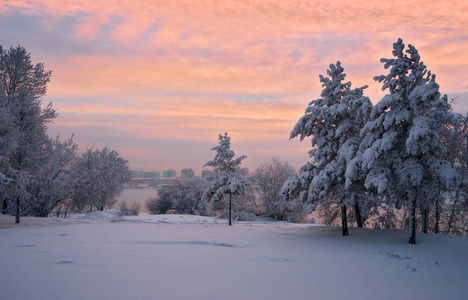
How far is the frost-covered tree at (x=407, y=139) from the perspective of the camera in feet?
41.5

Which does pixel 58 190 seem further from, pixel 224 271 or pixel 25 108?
pixel 224 271

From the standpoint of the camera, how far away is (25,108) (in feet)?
77.8

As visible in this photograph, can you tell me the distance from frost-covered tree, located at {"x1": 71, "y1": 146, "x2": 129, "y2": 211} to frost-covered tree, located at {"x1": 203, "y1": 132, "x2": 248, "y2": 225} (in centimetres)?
2016

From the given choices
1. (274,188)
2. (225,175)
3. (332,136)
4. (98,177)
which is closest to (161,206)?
(98,177)

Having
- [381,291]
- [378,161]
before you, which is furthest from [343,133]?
[381,291]

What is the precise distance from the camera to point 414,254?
11.2m

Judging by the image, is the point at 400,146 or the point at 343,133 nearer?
the point at 400,146

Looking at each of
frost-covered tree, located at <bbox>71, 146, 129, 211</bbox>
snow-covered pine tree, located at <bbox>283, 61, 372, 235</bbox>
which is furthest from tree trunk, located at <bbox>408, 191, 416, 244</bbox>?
frost-covered tree, located at <bbox>71, 146, 129, 211</bbox>

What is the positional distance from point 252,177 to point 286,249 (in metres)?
30.1

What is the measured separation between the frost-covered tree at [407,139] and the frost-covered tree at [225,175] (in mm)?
13769

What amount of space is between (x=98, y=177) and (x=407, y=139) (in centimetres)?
4411

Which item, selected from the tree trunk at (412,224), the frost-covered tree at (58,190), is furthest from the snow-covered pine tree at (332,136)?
the frost-covered tree at (58,190)

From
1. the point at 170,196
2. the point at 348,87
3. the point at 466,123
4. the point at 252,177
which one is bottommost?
the point at 170,196

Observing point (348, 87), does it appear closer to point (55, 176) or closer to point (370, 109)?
point (370, 109)
